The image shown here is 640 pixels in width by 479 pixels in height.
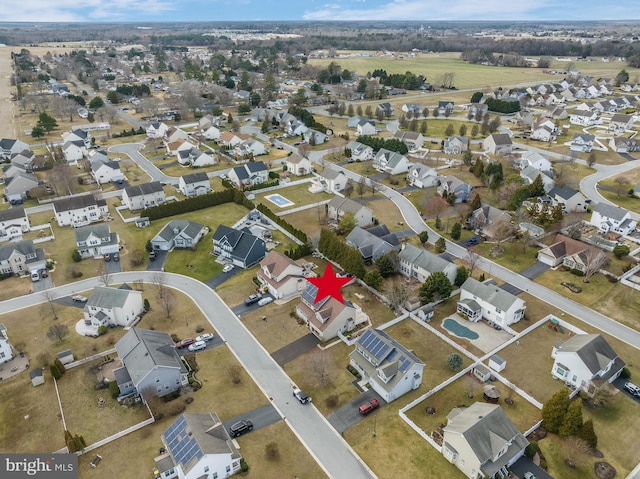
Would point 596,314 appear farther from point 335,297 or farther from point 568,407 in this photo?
point 335,297

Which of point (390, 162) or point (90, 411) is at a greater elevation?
point (390, 162)

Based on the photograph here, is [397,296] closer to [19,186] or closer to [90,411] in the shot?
[90,411]

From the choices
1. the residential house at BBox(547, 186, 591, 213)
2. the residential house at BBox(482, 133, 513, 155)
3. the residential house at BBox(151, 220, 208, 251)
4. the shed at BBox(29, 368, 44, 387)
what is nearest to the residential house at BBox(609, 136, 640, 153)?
the residential house at BBox(482, 133, 513, 155)

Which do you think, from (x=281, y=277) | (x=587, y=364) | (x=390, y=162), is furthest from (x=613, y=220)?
(x=281, y=277)

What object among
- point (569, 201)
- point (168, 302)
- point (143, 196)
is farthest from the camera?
point (143, 196)

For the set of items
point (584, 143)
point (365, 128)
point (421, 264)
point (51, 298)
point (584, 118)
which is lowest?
point (51, 298)
